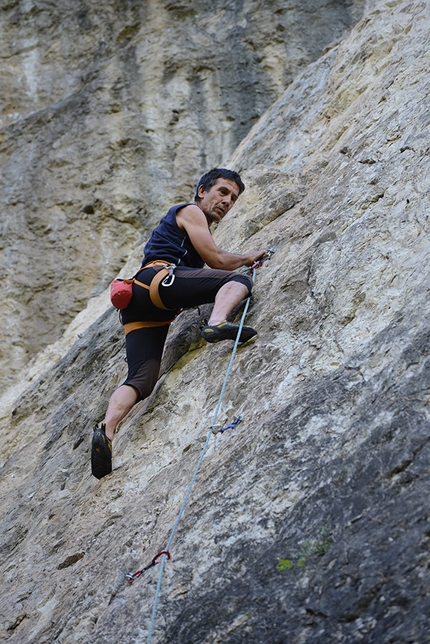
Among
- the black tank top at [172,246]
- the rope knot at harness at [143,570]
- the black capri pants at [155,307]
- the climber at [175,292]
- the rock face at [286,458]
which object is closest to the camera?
the rock face at [286,458]

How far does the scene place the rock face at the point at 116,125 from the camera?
1352cm

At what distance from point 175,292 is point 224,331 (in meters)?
0.55

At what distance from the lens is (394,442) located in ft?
11.5

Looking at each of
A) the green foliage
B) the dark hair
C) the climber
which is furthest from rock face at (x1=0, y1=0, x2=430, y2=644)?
the dark hair

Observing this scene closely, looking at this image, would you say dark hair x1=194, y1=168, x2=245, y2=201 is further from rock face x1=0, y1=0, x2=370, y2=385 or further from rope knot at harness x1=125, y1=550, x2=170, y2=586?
rock face x1=0, y1=0, x2=370, y2=385

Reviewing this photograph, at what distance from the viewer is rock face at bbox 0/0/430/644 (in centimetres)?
324

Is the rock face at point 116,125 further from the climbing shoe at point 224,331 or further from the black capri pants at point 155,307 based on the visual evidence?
the climbing shoe at point 224,331

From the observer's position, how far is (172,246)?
5.73m

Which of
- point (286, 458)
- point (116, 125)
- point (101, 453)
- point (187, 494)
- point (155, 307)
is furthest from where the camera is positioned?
point (116, 125)

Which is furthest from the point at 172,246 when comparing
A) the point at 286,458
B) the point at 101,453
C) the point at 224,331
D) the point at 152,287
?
the point at 286,458

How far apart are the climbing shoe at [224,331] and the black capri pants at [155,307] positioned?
418 millimetres

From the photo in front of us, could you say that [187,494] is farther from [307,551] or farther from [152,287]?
[152,287]

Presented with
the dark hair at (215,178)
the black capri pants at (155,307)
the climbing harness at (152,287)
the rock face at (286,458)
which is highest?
the dark hair at (215,178)

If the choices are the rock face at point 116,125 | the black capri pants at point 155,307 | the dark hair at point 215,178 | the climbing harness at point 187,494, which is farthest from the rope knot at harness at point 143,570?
the rock face at point 116,125
